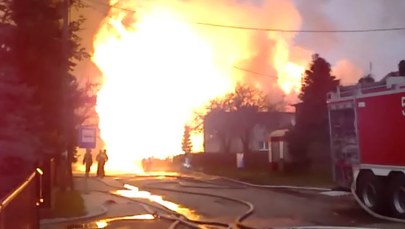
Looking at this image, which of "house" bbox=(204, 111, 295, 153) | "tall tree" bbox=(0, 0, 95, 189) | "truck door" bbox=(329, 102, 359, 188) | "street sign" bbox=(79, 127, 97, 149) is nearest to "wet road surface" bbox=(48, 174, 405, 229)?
"truck door" bbox=(329, 102, 359, 188)

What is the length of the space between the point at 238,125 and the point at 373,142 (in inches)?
1752

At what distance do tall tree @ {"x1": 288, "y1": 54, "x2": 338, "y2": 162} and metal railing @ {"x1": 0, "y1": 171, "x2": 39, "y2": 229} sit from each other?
2621cm

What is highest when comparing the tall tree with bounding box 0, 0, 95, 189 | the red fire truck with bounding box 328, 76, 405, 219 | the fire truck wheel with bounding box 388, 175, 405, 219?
the tall tree with bounding box 0, 0, 95, 189

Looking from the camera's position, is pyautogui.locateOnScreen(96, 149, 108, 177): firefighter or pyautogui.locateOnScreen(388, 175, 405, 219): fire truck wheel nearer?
pyautogui.locateOnScreen(388, 175, 405, 219): fire truck wheel

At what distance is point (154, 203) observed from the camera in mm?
17391

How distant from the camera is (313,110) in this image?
3353 cm

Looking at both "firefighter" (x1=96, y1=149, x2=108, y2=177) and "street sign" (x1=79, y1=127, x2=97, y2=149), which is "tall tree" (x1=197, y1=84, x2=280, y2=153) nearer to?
"firefighter" (x1=96, y1=149, x2=108, y2=177)

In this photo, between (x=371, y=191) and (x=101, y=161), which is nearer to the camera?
(x=371, y=191)

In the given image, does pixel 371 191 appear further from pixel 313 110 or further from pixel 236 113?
pixel 236 113

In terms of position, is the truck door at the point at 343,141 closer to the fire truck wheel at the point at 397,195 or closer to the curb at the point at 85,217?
the fire truck wheel at the point at 397,195

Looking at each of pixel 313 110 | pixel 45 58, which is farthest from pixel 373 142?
pixel 313 110

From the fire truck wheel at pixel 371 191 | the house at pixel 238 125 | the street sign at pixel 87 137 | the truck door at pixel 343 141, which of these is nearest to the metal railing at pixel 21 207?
the fire truck wheel at pixel 371 191

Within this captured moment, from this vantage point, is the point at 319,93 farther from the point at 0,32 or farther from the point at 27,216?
the point at 27,216

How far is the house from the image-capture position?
58.7 m
